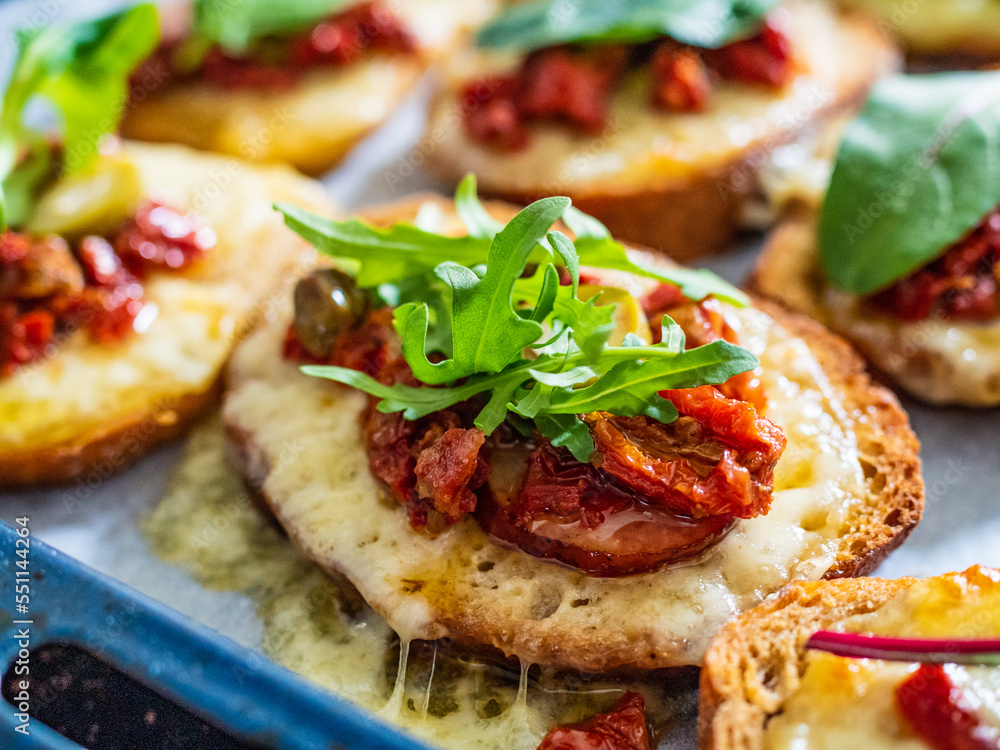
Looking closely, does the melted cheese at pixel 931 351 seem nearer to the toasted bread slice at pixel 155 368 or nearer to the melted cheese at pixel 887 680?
the melted cheese at pixel 887 680

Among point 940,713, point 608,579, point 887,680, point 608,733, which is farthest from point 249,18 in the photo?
point 940,713

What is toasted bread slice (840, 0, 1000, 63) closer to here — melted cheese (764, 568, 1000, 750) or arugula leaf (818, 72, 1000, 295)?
arugula leaf (818, 72, 1000, 295)

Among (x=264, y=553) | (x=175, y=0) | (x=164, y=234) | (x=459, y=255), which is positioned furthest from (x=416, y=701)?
(x=175, y=0)

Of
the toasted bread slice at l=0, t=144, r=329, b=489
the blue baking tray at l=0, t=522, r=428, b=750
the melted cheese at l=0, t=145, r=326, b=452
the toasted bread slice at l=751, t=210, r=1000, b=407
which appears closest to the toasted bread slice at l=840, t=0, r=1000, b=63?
the toasted bread slice at l=751, t=210, r=1000, b=407

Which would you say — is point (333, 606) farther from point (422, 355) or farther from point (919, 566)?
point (919, 566)

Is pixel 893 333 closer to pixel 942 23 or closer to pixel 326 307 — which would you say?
pixel 326 307

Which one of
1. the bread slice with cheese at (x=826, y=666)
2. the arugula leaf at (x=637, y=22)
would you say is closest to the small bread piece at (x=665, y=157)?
the arugula leaf at (x=637, y=22)
